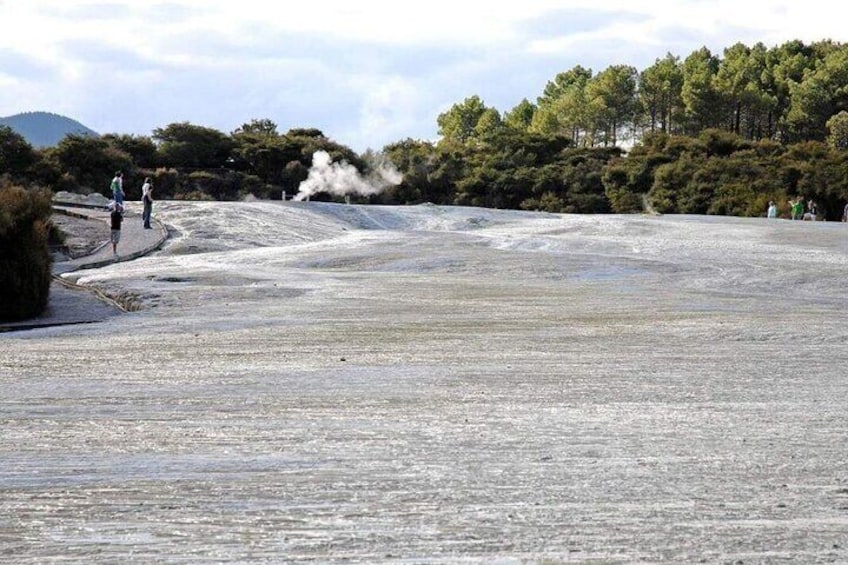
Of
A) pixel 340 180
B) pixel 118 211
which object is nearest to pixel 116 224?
pixel 118 211

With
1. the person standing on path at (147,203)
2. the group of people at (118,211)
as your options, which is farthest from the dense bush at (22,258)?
the person standing on path at (147,203)

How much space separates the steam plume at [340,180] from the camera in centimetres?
6775

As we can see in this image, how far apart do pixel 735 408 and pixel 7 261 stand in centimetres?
1307

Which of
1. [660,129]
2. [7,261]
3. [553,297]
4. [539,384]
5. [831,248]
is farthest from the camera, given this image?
[660,129]

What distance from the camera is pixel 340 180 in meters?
68.6

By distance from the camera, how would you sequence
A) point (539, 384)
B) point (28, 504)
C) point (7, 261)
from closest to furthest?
1. point (28, 504)
2. point (539, 384)
3. point (7, 261)

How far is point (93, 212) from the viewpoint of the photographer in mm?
39812

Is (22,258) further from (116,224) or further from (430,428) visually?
(430,428)

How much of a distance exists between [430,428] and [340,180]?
195 feet

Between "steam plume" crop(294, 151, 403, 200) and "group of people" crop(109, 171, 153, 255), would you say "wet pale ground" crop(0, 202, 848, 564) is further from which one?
"steam plume" crop(294, 151, 403, 200)

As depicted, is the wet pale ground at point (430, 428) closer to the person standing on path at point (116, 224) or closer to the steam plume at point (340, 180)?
the person standing on path at point (116, 224)

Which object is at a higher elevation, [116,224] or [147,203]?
[147,203]

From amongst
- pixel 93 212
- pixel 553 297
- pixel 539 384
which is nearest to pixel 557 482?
pixel 539 384

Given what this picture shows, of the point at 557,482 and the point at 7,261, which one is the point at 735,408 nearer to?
the point at 557,482
